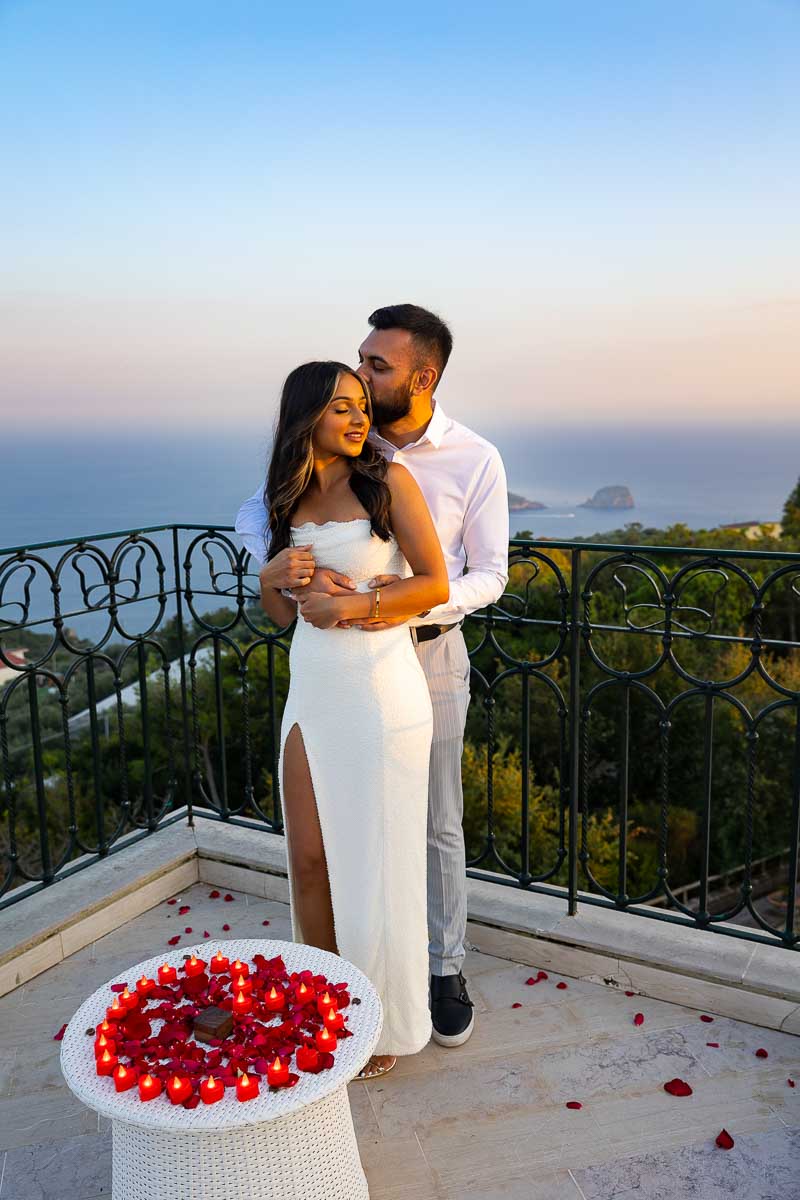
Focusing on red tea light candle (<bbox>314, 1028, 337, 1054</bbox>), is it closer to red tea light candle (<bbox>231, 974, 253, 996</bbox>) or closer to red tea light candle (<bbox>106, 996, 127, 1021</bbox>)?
red tea light candle (<bbox>231, 974, 253, 996</bbox>)

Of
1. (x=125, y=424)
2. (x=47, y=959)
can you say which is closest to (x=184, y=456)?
(x=125, y=424)

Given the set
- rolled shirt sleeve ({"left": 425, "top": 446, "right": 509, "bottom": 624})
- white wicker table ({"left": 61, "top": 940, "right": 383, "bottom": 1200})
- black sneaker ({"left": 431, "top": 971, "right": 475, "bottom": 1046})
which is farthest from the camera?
black sneaker ({"left": 431, "top": 971, "right": 475, "bottom": 1046})

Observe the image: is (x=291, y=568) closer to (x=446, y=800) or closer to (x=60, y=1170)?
(x=446, y=800)

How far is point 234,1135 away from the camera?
1.54 m

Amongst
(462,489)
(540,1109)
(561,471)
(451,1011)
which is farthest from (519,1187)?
(561,471)

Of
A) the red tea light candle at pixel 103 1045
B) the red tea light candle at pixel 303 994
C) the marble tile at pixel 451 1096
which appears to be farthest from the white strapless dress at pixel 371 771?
the red tea light candle at pixel 103 1045

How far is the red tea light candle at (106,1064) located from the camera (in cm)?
156

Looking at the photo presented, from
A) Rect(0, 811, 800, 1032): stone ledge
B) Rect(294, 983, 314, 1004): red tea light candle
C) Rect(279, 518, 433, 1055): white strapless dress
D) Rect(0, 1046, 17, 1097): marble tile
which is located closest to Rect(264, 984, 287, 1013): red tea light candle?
Rect(294, 983, 314, 1004): red tea light candle

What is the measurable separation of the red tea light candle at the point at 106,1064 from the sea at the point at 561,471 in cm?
230

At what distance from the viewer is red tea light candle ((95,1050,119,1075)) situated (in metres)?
1.56

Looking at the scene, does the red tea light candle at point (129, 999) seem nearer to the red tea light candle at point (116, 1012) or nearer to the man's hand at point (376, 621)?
the red tea light candle at point (116, 1012)

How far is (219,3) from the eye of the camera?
37.9 feet

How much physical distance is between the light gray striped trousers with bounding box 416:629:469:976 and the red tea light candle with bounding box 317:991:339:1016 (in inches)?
27.7

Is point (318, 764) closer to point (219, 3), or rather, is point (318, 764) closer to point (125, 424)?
point (125, 424)
